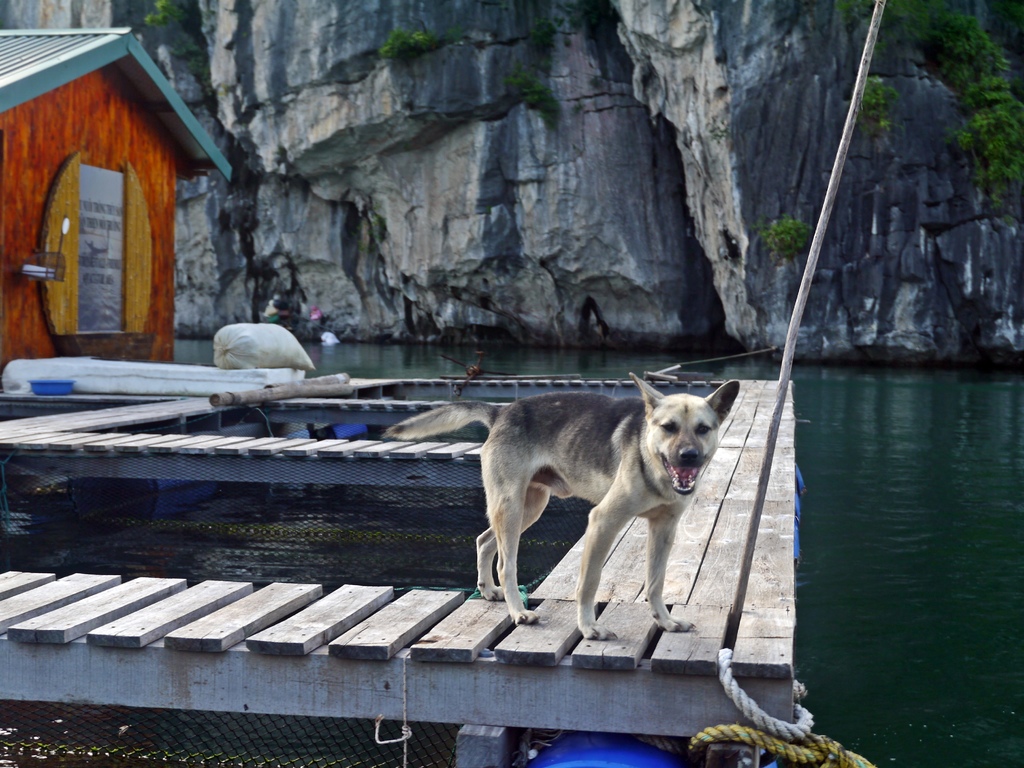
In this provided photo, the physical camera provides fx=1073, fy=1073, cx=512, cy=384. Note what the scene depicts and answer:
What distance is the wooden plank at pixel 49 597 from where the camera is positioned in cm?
517

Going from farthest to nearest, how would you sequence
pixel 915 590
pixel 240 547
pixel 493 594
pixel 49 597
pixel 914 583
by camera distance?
1. pixel 240 547
2. pixel 914 583
3. pixel 915 590
4. pixel 49 597
5. pixel 493 594

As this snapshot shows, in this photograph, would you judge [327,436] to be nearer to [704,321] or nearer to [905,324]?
[905,324]

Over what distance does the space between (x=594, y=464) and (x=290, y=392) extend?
9.45m

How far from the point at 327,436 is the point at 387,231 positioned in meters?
27.9

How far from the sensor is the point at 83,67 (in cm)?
1500

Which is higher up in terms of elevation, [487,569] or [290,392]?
[290,392]

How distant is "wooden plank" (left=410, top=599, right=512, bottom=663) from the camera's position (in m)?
4.57

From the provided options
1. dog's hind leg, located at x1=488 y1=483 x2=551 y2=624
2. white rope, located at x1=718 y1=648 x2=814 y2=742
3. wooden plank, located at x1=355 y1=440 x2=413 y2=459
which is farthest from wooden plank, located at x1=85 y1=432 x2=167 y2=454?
white rope, located at x1=718 y1=648 x2=814 y2=742

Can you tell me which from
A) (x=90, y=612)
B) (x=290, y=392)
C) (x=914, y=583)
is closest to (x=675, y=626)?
(x=90, y=612)

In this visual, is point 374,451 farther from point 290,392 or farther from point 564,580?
point 564,580

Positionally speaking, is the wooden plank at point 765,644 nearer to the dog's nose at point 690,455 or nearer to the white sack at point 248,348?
the dog's nose at point 690,455

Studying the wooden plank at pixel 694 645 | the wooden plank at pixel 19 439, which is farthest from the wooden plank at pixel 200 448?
the wooden plank at pixel 694 645

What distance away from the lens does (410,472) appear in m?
10.5

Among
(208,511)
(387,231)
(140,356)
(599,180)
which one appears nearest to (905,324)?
(599,180)
